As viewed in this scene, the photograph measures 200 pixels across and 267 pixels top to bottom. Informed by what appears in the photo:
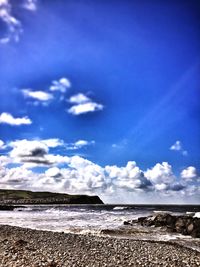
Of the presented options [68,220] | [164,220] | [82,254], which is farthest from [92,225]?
[82,254]

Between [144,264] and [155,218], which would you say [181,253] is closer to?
[144,264]

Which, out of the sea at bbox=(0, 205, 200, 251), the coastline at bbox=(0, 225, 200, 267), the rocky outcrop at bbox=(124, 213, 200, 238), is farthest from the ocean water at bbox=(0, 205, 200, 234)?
the coastline at bbox=(0, 225, 200, 267)

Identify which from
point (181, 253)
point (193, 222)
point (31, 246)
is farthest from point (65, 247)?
point (193, 222)

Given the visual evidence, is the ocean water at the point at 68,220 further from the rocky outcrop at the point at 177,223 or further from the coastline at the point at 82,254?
the coastline at the point at 82,254

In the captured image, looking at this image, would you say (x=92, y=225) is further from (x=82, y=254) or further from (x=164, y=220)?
(x=82, y=254)

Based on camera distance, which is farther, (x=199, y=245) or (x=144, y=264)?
(x=199, y=245)

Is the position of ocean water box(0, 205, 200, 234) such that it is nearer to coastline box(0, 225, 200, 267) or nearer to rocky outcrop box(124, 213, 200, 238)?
rocky outcrop box(124, 213, 200, 238)

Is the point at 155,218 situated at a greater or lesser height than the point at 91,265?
greater

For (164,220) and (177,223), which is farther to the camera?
(164,220)

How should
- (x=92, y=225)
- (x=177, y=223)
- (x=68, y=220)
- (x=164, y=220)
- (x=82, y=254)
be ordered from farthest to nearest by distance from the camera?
(x=68, y=220) → (x=164, y=220) → (x=92, y=225) → (x=177, y=223) → (x=82, y=254)

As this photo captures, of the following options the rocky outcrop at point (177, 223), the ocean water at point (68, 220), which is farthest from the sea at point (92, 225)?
the rocky outcrop at point (177, 223)

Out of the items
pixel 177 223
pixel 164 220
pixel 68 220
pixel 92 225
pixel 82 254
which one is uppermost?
pixel 164 220

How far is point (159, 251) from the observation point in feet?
93.4

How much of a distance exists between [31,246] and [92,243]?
4961 millimetres
